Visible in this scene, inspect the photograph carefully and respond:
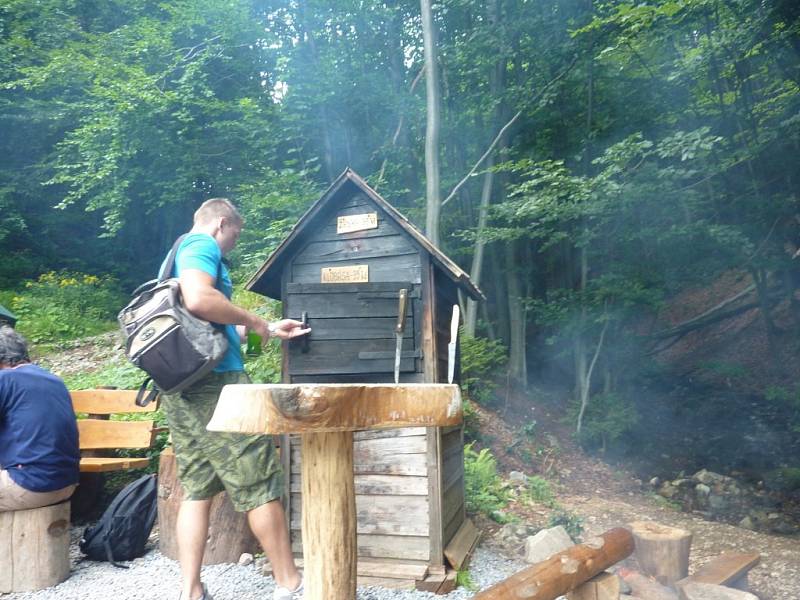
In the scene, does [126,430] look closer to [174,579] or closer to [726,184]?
[174,579]

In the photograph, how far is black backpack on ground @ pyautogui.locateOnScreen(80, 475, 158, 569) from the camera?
431cm

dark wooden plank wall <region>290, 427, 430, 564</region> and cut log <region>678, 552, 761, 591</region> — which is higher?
dark wooden plank wall <region>290, 427, 430, 564</region>

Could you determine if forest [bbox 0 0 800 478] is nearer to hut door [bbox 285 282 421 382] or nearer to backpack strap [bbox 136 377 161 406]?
hut door [bbox 285 282 421 382]

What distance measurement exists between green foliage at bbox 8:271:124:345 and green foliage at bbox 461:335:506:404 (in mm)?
8185

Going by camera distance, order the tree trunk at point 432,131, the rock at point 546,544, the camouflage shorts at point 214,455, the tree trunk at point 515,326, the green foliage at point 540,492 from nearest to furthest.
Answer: the camouflage shorts at point 214,455
the rock at point 546,544
the green foliage at point 540,492
the tree trunk at point 432,131
the tree trunk at point 515,326

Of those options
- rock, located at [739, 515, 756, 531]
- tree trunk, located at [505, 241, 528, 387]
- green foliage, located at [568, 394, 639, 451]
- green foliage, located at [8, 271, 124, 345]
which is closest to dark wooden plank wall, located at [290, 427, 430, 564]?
rock, located at [739, 515, 756, 531]

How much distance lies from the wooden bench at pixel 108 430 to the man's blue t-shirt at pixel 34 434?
0.73 metres

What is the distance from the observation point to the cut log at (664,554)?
135 inches

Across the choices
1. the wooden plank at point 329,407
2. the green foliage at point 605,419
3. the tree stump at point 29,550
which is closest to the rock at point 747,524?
the green foliage at point 605,419

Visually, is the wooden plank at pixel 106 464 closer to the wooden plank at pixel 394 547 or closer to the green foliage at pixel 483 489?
the wooden plank at pixel 394 547

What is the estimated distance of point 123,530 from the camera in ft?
14.2

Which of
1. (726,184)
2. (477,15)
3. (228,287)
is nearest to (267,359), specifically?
(228,287)

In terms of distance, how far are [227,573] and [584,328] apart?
804 centimetres

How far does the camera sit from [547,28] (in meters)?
11.1
